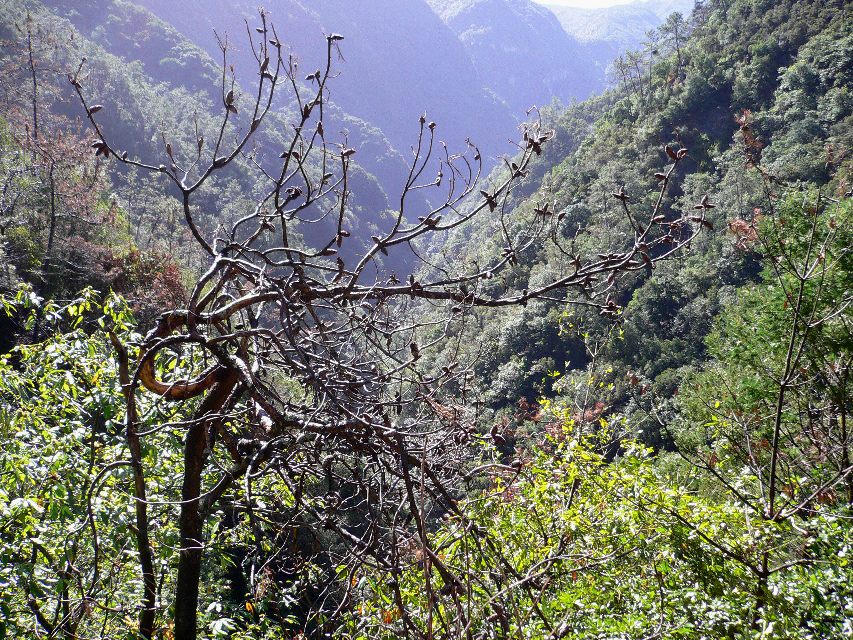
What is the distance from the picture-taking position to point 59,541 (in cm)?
268

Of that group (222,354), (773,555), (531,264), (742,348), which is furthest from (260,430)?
(531,264)

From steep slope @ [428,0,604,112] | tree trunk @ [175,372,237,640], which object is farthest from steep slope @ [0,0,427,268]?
steep slope @ [428,0,604,112]

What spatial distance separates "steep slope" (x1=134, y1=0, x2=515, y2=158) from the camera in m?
99.3

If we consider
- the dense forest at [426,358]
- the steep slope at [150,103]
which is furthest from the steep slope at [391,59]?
the dense forest at [426,358]

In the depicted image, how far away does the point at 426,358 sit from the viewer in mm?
1971

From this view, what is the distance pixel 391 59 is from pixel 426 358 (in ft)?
495

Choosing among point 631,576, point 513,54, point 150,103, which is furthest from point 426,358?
point 513,54

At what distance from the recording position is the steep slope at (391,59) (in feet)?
326

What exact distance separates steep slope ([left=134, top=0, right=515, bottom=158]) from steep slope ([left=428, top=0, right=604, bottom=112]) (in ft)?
42.7

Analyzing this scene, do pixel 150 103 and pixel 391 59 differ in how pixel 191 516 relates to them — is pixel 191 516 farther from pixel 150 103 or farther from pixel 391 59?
pixel 391 59

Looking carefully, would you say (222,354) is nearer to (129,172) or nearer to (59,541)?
(59,541)

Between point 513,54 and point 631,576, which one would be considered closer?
point 631,576

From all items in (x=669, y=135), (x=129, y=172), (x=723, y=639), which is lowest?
(x=723, y=639)

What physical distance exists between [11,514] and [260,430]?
118cm
